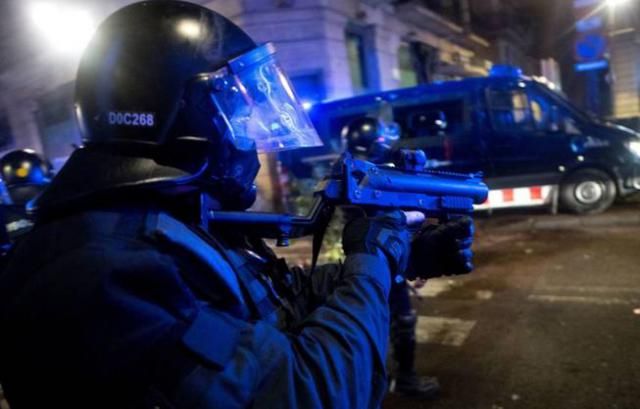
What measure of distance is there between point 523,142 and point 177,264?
6968mm

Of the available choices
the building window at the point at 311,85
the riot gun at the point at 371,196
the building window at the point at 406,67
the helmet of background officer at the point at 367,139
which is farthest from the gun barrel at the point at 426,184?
the building window at the point at 406,67

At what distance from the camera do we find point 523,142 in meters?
6.87

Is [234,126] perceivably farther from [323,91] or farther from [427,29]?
[427,29]

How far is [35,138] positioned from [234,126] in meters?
13.7

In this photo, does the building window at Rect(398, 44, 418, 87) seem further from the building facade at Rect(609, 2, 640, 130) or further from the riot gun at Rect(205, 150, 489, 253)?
the riot gun at Rect(205, 150, 489, 253)

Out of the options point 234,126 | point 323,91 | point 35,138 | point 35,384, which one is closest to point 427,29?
point 323,91

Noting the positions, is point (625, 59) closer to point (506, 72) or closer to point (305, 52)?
point (506, 72)

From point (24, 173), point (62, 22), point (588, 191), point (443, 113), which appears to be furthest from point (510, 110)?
point (62, 22)

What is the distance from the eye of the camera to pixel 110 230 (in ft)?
2.97

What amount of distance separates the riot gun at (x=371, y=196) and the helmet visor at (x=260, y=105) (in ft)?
0.69

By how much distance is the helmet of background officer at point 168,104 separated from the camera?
3.77 feet

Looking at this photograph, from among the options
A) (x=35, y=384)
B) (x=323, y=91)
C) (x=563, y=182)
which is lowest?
(x=563, y=182)

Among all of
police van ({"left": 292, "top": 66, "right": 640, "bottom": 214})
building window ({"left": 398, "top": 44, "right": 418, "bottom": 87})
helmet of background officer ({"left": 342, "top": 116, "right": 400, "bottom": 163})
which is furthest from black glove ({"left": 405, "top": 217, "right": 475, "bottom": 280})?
building window ({"left": 398, "top": 44, "right": 418, "bottom": 87})

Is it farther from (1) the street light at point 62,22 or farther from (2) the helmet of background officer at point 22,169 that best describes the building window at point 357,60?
(2) the helmet of background officer at point 22,169
